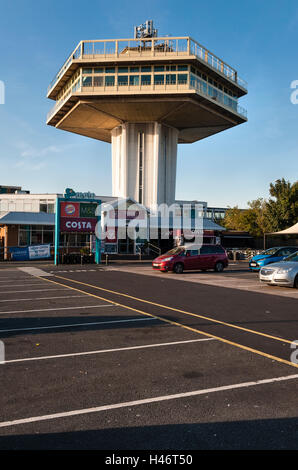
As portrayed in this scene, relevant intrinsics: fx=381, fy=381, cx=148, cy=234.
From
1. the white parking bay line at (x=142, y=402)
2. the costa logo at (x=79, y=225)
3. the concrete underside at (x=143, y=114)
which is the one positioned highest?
the concrete underside at (x=143, y=114)

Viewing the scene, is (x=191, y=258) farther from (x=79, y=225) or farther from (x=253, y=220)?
(x=253, y=220)

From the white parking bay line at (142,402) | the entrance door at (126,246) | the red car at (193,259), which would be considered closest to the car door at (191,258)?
the red car at (193,259)

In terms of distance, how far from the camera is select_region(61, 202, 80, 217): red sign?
30233mm

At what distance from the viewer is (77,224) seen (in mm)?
30594

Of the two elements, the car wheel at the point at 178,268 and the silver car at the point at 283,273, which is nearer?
the silver car at the point at 283,273

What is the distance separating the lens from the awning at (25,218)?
39.4m

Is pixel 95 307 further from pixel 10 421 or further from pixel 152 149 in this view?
pixel 152 149

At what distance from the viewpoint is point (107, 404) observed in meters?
4.41

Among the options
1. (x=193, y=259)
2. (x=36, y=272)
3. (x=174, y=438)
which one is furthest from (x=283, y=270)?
(x=36, y=272)

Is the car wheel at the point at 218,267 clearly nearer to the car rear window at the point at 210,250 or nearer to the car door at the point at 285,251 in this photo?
the car rear window at the point at 210,250

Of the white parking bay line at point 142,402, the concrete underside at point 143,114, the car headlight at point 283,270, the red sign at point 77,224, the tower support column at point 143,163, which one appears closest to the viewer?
the white parking bay line at point 142,402

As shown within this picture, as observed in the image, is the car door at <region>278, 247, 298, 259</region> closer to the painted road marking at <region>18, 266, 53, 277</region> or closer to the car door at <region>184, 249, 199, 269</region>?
the car door at <region>184, 249, 199, 269</region>

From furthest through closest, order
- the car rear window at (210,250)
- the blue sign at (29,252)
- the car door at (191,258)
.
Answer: the blue sign at (29,252)
the car rear window at (210,250)
the car door at (191,258)

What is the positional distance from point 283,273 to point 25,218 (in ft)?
104
